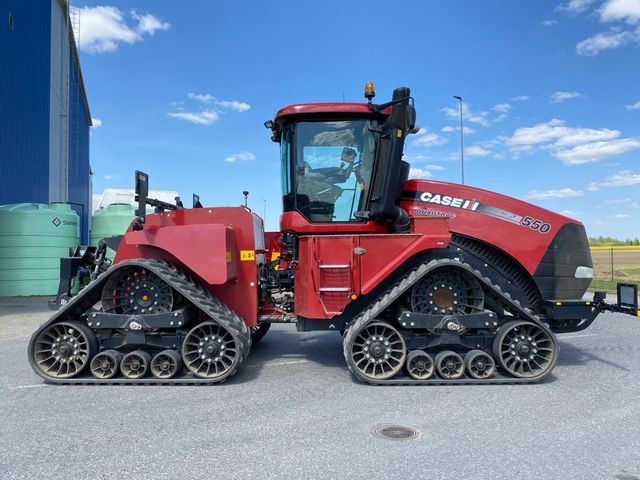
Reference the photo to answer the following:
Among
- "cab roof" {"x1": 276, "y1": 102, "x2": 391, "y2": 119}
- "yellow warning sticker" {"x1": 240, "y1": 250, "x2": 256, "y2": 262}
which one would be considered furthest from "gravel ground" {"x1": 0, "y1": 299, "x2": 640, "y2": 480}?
"cab roof" {"x1": 276, "y1": 102, "x2": 391, "y2": 119}

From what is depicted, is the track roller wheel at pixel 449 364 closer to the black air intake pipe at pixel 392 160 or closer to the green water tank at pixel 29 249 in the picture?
the black air intake pipe at pixel 392 160

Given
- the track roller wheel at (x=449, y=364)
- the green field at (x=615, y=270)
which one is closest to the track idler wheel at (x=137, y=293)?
the track roller wheel at (x=449, y=364)

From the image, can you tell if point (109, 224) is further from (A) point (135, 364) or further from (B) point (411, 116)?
(B) point (411, 116)

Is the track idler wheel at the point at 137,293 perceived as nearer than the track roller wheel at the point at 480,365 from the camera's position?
No

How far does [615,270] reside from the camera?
24672mm

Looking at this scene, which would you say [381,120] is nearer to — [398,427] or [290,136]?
[290,136]

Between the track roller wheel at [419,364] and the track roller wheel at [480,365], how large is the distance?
42cm

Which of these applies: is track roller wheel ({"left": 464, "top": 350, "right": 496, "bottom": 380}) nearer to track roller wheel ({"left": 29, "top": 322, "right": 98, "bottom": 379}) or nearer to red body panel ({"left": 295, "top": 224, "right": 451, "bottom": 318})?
red body panel ({"left": 295, "top": 224, "right": 451, "bottom": 318})

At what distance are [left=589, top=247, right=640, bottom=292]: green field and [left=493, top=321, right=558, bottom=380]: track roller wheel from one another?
11541 millimetres

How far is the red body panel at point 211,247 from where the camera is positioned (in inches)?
201

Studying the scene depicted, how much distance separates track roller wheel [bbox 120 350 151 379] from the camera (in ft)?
16.4

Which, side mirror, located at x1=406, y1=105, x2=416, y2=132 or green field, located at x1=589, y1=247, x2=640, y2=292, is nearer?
side mirror, located at x1=406, y1=105, x2=416, y2=132

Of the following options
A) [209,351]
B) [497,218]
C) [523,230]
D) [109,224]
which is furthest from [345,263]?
[109,224]

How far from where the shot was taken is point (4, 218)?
12.5 meters
